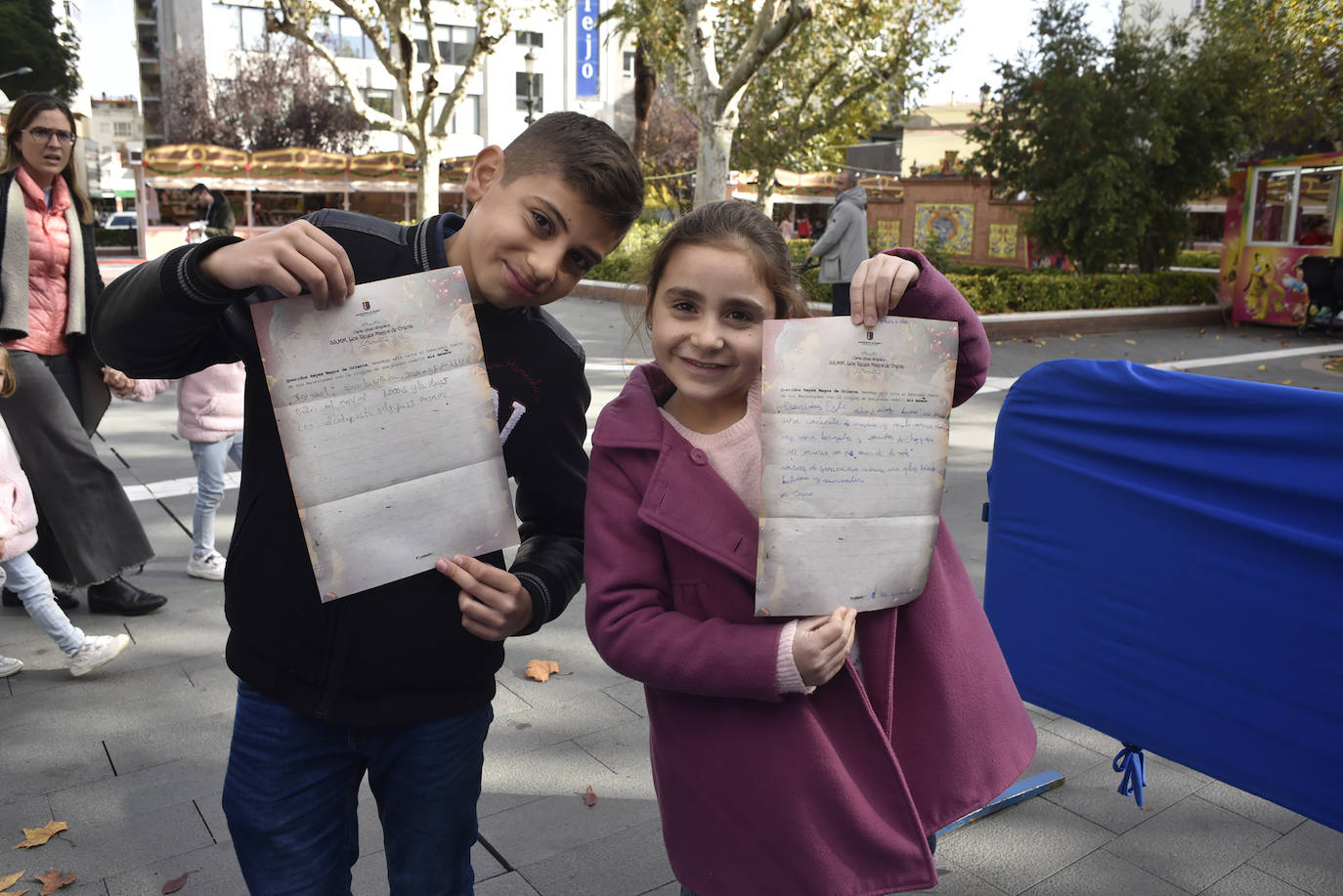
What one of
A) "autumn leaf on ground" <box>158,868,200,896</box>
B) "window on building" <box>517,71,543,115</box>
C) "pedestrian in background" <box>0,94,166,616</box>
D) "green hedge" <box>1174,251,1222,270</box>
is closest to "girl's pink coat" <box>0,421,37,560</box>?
"pedestrian in background" <box>0,94,166,616</box>

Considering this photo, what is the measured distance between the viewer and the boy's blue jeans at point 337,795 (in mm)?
1644

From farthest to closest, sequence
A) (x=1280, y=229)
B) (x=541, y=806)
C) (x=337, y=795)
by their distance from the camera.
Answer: (x=1280, y=229) < (x=541, y=806) < (x=337, y=795)

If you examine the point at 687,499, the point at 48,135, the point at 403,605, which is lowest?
the point at 403,605

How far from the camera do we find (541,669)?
3.79 m

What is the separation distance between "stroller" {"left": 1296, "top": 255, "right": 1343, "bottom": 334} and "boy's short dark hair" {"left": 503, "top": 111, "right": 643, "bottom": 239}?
1516cm

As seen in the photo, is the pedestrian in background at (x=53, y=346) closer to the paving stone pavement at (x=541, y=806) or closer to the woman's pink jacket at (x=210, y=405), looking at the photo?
the paving stone pavement at (x=541, y=806)

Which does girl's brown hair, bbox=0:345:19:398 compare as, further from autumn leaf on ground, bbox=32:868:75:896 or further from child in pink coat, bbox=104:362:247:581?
autumn leaf on ground, bbox=32:868:75:896

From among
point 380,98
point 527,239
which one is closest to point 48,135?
point 527,239

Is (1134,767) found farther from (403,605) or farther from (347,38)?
(347,38)

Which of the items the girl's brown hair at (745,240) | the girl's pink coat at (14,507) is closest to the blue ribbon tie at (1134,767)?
the girl's brown hair at (745,240)

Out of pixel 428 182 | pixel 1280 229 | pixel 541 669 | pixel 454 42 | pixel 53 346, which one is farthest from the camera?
pixel 454 42

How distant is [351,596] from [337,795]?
0.37 metres

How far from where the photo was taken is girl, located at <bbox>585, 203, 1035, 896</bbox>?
150 cm

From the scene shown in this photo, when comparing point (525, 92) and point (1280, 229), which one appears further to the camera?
point (525, 92)
